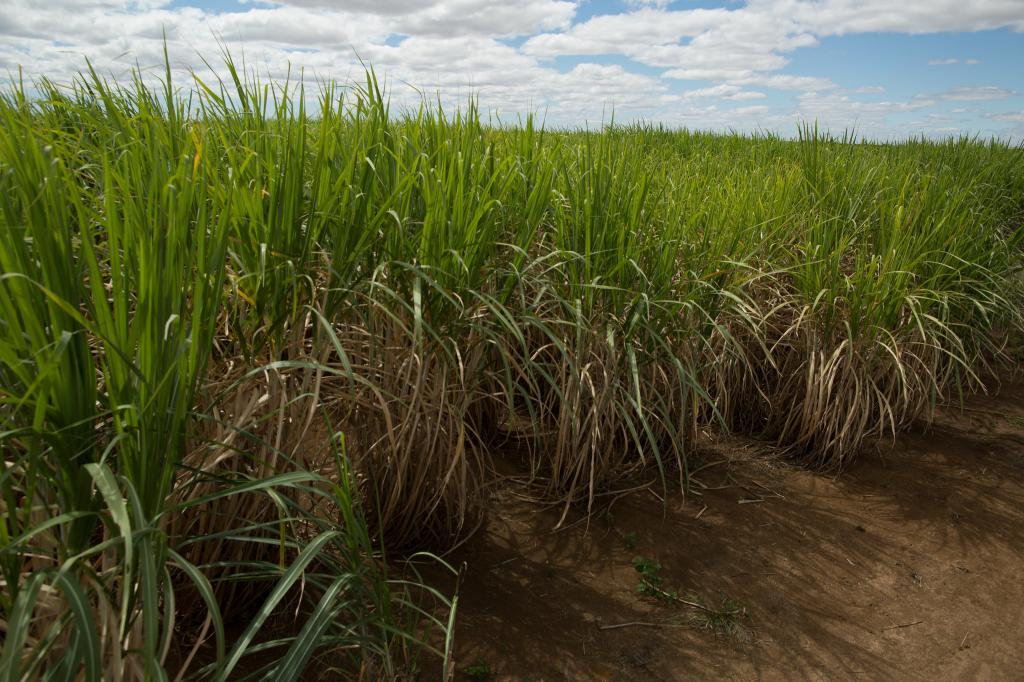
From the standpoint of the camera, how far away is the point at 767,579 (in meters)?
1.95

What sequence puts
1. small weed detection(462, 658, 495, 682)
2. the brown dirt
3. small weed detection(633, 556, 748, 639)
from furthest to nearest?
small weed detection(633, 556, 748, 639), the brown dirt, small weed detection(462, 658, 495, 682)

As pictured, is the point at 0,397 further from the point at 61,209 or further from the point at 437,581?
the point at 437,581

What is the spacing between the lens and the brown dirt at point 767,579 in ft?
5.40

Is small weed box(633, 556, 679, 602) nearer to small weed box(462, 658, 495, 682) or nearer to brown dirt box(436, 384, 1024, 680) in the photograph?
brown dirt box(436, 384, 1024, 680)

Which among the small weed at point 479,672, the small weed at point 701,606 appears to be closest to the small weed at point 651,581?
the small weed at point 701,606

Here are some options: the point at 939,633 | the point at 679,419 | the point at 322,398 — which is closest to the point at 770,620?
the point at 939,633

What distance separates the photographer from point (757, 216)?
275 centimetres

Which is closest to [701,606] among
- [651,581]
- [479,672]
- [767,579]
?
[651,581]

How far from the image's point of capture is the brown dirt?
164 centimetres

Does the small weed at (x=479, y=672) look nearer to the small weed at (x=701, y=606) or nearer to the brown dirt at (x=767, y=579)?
the brown dirt at (x=767, y=579)

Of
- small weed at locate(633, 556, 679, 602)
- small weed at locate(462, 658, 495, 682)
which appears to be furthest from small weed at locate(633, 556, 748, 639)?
small weed at locate(462, 658, 495, 682)

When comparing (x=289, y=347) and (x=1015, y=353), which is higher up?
(x=289, y=347)

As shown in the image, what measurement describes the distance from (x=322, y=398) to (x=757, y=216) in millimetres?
1895

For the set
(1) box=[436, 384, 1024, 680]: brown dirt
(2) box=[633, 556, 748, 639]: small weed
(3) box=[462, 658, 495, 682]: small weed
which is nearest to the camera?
(3) box=[462, 658, 495, 682]: small weed
